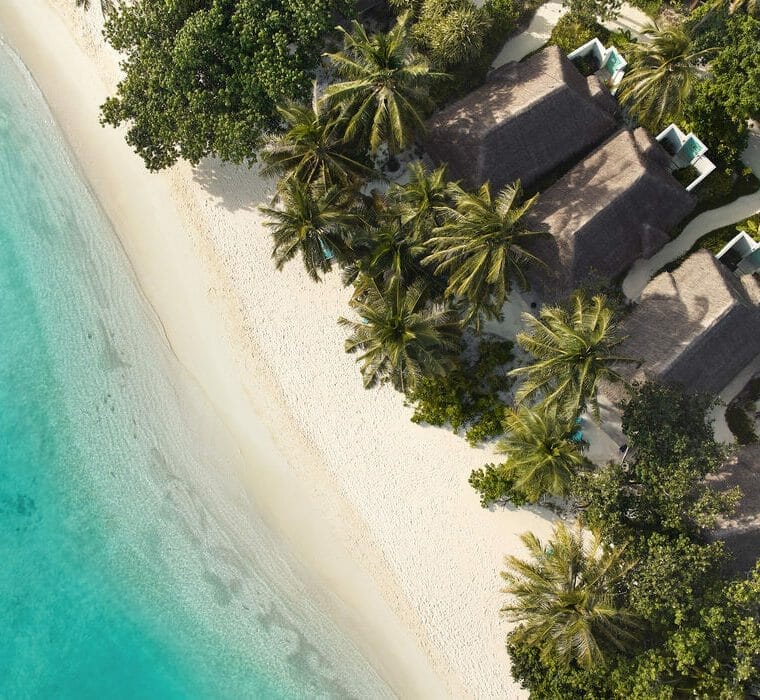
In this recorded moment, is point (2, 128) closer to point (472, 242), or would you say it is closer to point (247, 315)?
point (247, 315)

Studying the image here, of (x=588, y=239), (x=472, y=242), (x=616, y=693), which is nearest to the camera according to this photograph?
(x=472, y=242)

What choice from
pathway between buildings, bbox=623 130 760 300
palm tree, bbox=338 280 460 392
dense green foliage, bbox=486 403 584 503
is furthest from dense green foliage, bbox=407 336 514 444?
pathway between buildings, bbox=623 130 760 300

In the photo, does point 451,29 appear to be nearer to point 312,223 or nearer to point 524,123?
point 524,123

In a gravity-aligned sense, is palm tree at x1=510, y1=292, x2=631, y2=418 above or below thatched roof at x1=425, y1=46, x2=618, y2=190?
below

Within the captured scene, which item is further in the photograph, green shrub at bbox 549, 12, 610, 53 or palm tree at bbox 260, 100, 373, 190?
green shrub at bbox 549, 12, 610, 53

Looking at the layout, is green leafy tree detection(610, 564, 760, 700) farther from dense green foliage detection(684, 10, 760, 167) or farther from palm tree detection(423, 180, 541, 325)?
dense green foliage detection(684, 10, 760, 167)

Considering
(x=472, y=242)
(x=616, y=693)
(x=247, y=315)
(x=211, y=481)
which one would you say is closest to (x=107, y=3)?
(x=247, y=315)
